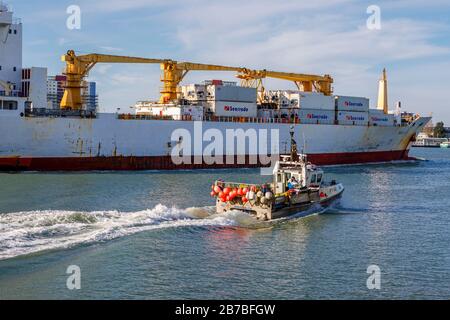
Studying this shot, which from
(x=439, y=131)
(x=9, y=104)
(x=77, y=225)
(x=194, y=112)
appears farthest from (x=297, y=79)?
(x=439, y=131)

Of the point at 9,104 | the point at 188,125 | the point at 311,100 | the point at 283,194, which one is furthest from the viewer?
the point at 311,100

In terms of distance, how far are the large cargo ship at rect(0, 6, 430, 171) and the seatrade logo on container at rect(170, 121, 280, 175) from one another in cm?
9

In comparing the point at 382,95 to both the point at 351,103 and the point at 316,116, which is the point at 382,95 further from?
the point at 316,116

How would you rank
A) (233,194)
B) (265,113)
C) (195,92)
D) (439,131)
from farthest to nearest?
(439,131)
(265,113)
(195,92)
(233,194)

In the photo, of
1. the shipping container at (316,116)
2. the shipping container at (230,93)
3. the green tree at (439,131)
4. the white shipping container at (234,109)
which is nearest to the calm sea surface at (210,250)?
the white shipping container at (234,109)

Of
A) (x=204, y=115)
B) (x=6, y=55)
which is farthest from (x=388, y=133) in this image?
(x=6, y=55)

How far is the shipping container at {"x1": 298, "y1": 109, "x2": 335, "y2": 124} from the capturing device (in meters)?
59.2

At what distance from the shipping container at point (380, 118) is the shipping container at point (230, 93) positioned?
15226 millimetres

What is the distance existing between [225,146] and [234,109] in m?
4.55

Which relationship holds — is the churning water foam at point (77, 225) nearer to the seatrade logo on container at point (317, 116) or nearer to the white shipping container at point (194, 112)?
the white shipping container at point (194, 112)

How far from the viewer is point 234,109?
5538 centimetres

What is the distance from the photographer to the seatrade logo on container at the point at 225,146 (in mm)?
50062
